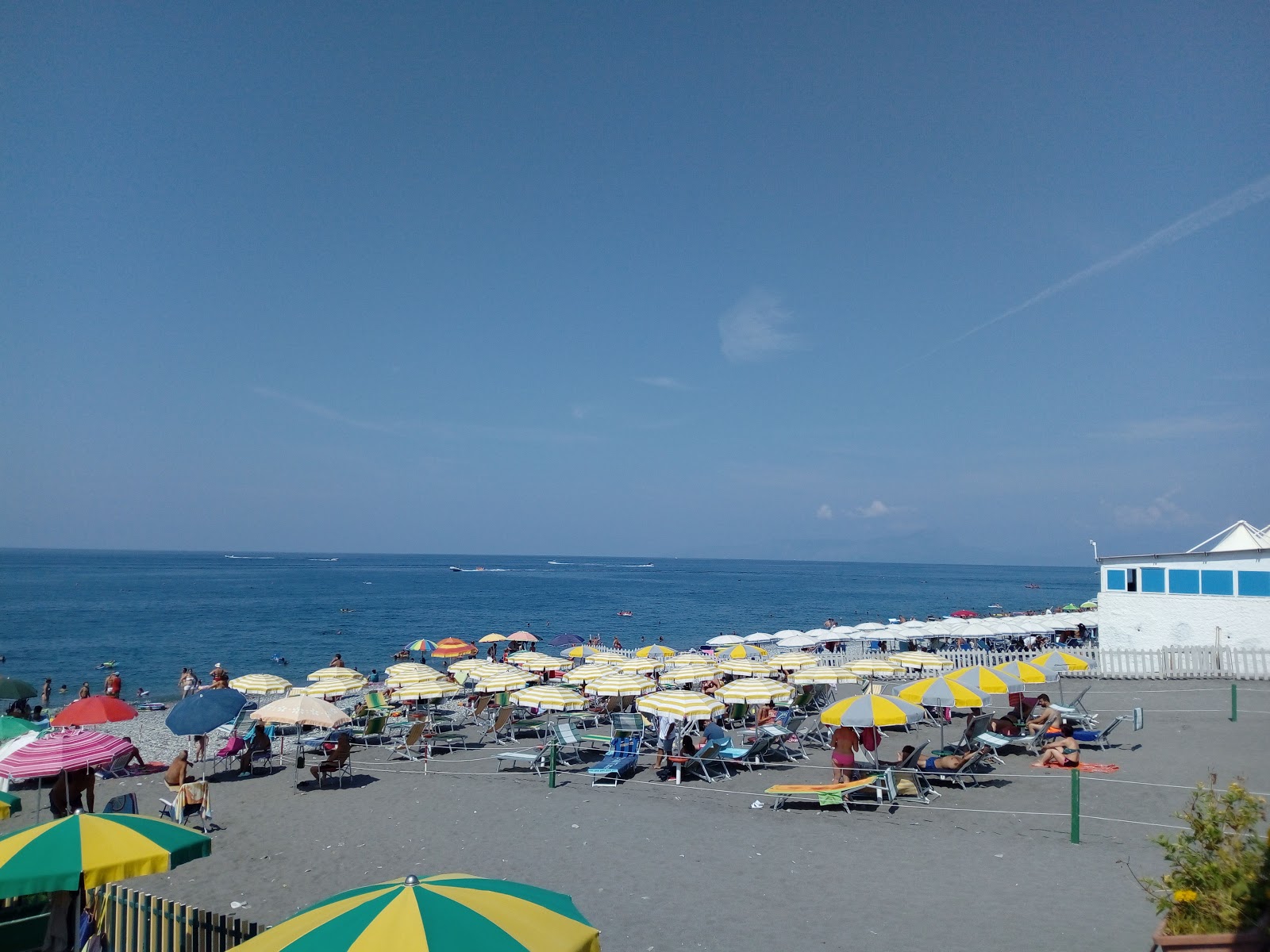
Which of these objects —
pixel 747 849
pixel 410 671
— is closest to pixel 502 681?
pixel 410 671

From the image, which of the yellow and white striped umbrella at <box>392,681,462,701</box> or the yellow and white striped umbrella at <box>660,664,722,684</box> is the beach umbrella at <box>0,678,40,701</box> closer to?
the yellow and white striped umbrella at <box>392,681,462,701</box>

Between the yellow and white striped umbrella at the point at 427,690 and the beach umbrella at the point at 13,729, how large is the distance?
5920 millimetres

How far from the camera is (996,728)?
14742mm

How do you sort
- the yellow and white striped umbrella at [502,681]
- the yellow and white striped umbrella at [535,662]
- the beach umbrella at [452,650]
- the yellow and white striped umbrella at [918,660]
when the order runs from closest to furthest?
the yellow and white striped umbrella at [502,681]
the yellow and white striped umbrella at [918,660]
the yellow and white striped umbrella at [535,662]
the beach umbrella at [452,650]

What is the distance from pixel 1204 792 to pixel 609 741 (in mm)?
11726

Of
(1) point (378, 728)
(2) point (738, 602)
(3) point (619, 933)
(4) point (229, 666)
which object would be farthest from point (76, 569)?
(3) point (619, 933)

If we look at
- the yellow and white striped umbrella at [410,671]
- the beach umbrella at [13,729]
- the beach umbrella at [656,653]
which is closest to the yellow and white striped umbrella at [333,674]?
the yellow and white striped umbrella at [410,671]

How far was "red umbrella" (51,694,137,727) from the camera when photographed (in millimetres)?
13289

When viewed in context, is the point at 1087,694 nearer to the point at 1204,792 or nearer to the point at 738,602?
the point at 1204,792

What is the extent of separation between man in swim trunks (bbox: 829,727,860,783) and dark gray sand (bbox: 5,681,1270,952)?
0.96 meters

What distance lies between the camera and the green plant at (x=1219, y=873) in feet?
15.5

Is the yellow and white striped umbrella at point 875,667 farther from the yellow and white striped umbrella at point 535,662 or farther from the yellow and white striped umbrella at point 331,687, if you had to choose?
the yellow and white striped umbrella at point 331,687

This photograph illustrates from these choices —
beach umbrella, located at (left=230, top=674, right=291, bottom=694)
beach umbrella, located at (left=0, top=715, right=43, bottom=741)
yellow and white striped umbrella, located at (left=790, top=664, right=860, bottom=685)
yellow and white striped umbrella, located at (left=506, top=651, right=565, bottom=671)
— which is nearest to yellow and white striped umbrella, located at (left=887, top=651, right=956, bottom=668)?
yellow and white striped umbrella, located at (left=790, top=664, right=860, bottom=685)

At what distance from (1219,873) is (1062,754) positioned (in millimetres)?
9044
